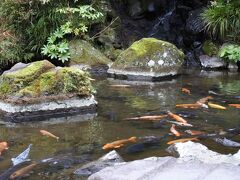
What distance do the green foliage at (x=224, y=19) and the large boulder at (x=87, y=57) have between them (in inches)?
147

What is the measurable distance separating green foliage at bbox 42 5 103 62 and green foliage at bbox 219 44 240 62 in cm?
414

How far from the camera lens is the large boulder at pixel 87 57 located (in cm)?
1404

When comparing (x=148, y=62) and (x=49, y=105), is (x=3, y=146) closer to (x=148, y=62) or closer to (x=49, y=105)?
(x=49, y=105)

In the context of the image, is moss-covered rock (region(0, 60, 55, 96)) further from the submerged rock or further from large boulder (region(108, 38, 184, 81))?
large boulder (region(108, 38, 184, 81))

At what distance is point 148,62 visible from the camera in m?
12.8

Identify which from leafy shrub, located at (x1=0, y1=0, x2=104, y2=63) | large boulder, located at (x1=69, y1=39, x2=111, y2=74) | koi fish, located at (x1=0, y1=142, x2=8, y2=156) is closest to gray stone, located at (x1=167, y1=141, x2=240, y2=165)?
koi fish, located at (x1=0, y1=142, x2=8, y2=156)

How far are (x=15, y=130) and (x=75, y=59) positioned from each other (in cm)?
650

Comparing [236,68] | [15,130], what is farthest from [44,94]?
[236,68]

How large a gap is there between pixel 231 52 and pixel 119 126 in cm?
727

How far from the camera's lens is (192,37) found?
16.1 meters

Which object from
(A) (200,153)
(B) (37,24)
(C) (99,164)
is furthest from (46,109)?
(B) (37,24)

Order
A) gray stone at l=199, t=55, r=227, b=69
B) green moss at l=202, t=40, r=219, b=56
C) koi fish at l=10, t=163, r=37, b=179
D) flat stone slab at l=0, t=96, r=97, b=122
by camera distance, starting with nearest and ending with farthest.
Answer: koi fish at l=10, t=163, r=37, b=179 → flat stone slab at l=0, t=96, r=97, b=122 → gray stone at l=199, t=55, r=227, b=69 → green moss at l=202, t=40, r=219, b=56

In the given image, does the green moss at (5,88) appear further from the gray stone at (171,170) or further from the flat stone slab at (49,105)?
the gray stone at (171,170)

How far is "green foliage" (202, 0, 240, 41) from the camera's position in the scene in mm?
14641
